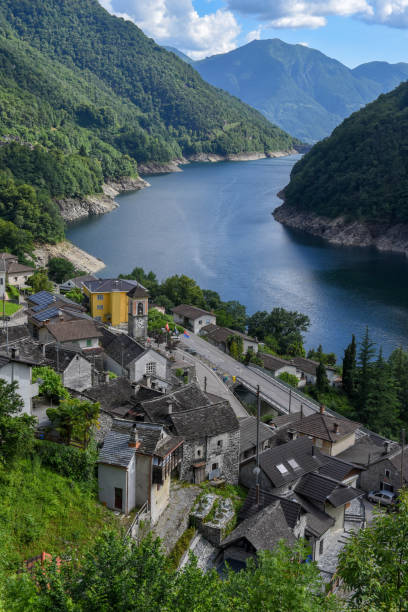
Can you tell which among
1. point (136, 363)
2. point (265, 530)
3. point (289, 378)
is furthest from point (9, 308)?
point (265, 530)

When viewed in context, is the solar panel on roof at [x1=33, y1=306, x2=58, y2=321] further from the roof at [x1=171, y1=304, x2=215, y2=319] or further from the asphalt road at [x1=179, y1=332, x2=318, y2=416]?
the roof at [x1=171, y1=304, x2=215, y2=319]

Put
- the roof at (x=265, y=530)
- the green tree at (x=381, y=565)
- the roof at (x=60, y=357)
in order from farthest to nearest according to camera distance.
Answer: the roof at (x=60, y=357) → the roof at (x=265, y=530) → the green tree at (x=381, y=565)

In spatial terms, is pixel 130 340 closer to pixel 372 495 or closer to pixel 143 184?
pixel 372 495

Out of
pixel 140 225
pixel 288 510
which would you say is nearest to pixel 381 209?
pixel 140 225

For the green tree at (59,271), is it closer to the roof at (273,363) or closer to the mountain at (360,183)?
the roof at (273,363)

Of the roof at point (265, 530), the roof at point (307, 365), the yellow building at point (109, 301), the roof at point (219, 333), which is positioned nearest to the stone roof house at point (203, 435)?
the roof at point (265, 530)
